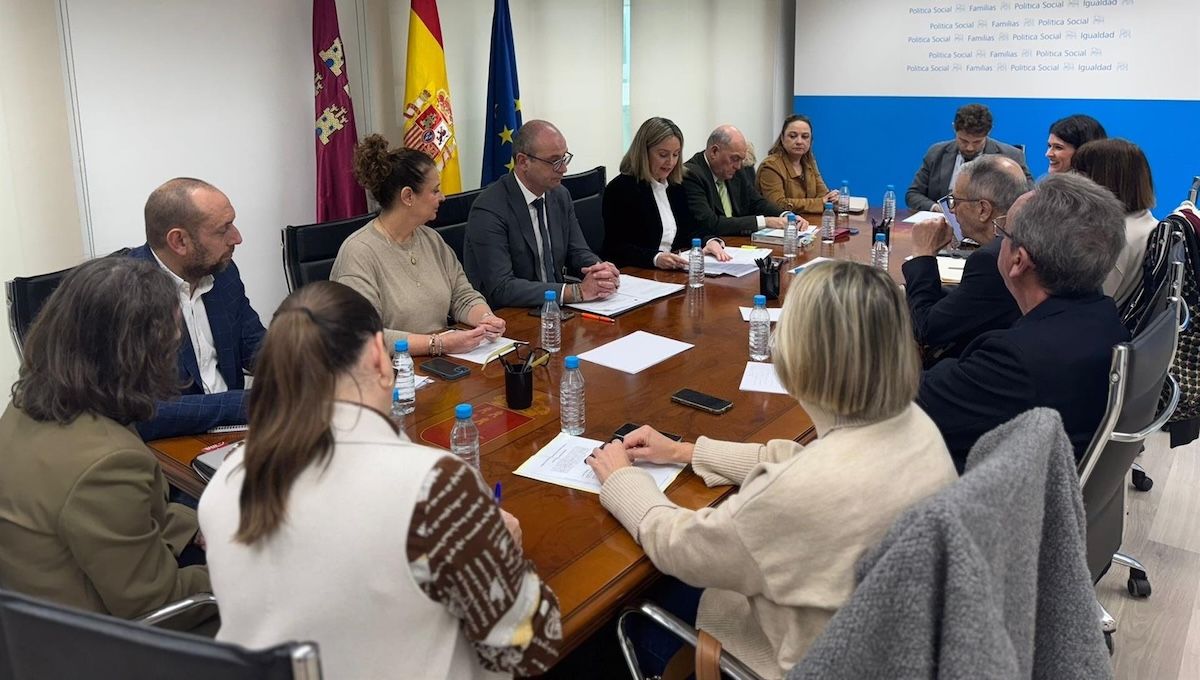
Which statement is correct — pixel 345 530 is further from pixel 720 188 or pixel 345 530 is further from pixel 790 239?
pixel 720 188

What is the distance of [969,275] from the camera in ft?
9.06

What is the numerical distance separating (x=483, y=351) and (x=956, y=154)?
3.71 metres

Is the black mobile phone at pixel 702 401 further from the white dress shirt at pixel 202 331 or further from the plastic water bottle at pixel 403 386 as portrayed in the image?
the white dress shirt at pixel 202 331

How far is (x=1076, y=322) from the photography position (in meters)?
2.11

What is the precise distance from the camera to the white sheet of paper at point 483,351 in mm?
2752

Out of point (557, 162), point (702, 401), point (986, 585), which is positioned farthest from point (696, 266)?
point (986, 585)

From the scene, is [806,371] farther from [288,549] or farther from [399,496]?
[288,549]

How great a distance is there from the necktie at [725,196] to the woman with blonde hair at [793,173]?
0.46 m

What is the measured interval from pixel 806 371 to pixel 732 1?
635cm

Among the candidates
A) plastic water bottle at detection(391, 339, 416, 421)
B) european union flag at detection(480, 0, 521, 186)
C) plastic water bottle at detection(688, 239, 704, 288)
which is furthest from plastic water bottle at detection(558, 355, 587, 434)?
european union flag at detection(480, 0, 521, 186)

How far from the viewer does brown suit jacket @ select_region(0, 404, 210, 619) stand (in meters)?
1.58

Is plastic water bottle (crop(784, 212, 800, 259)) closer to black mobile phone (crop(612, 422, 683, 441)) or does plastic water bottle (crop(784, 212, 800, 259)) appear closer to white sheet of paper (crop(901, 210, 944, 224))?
white sheet of paper (crop(901, 210, 944, 224))

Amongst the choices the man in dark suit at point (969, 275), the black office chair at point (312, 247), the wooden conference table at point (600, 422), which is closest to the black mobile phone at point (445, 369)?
the wooden conference table at point (600, 422)

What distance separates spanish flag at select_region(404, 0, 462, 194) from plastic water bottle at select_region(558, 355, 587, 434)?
2770 mm
